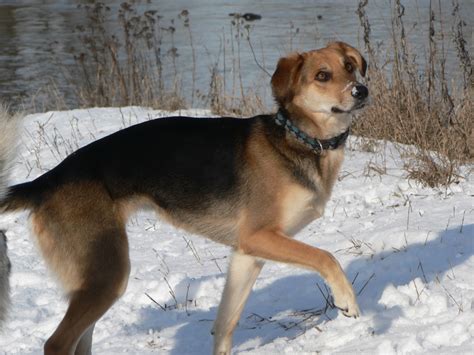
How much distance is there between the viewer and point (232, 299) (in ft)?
15.9

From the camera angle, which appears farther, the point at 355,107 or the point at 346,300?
the point at 355,107

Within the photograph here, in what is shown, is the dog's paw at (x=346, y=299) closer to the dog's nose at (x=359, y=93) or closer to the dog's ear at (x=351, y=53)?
the dog's nose at (x=359, y=93)

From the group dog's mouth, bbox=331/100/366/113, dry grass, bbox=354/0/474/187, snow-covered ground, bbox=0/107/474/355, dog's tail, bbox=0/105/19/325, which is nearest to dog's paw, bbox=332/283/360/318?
snow-covered ground, bbox=0/107/474/355

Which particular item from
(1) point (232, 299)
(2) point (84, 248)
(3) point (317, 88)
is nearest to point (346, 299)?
(1) point (232, 299)

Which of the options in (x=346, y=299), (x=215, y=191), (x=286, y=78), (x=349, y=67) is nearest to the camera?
(x=346, y=299)

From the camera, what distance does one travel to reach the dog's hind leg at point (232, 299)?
15.7ft

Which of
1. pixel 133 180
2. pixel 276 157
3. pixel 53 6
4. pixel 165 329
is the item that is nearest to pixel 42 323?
pixel 165 329

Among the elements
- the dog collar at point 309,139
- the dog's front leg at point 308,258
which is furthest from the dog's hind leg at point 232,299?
the dog collar at point 309,139

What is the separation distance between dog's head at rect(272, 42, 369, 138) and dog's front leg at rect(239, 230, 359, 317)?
2.26 ft

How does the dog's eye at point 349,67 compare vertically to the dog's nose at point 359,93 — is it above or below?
above

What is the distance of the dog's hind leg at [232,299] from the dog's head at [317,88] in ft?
2.67

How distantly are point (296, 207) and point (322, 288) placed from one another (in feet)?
3.63

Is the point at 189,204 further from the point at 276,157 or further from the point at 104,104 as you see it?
the point at 104,104

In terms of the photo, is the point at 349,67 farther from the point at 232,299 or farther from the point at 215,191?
the point at 232,299
